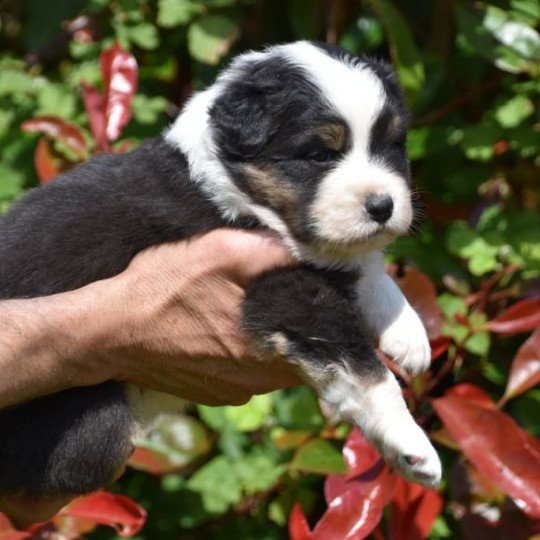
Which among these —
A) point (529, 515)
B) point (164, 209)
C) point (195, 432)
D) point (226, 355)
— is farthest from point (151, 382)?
point (529, 515)

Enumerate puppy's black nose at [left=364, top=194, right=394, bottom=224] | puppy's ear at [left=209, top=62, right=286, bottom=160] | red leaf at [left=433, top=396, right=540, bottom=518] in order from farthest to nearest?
red leaf at [left=433, top=396, right=540, bottom=518] → puppy's ear at [left=209, top=62, right=286, bottom=160] → puppy's black nose at [left=364, top=194, right=394, bottom=224]

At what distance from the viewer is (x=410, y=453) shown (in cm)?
311

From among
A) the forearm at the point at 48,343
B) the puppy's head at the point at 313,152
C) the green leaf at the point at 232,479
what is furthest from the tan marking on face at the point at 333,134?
the green leaf at the point at 232,479

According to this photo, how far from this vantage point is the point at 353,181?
3.04m

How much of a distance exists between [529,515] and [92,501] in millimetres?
1366

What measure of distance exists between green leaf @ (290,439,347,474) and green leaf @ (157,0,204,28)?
1.63 metres

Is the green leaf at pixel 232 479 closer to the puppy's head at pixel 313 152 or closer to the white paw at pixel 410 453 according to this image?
the white paw at pixel 410 453

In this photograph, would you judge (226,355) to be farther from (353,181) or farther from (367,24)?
(367,24)

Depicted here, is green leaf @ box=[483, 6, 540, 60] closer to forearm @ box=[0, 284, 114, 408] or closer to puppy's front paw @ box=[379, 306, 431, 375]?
puppy's front paw @ box=[379, 306, 431, 375]

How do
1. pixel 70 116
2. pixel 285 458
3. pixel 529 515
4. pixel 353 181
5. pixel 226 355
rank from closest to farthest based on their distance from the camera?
Result: 1. pixel 353 181
2. pixel 226 355
3. pixel 529 515
4. pixel 285 458
5. pixel 70 116

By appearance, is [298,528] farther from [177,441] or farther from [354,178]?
[354,178]

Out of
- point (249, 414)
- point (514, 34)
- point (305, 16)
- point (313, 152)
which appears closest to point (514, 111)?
point (514, 34)

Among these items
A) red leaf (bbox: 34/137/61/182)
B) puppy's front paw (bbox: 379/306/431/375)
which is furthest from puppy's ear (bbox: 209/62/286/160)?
red leaf (bbox: 34/137/61/182)

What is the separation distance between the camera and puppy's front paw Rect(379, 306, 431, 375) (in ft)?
11.1
